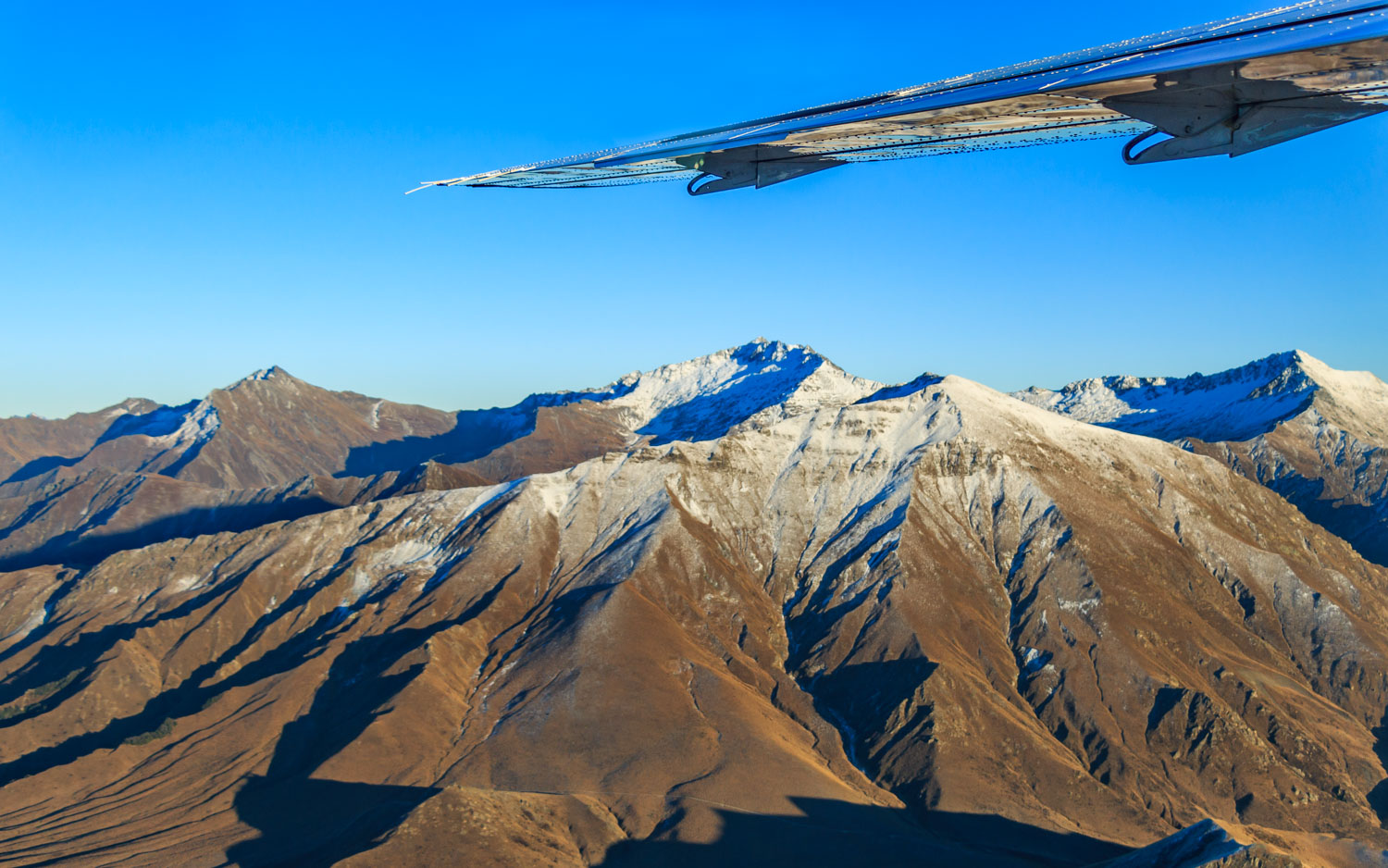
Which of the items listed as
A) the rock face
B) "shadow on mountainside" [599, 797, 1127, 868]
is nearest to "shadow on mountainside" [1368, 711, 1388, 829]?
the rock face

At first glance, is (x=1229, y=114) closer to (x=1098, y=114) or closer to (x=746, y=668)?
(x=1098, y=114)

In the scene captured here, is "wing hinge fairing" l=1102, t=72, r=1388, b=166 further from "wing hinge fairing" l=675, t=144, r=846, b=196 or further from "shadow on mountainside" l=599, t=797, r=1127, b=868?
"shadow on mountainside" l=599, t=797, r=1127, b=868

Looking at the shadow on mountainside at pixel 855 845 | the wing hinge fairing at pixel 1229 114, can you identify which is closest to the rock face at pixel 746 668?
the shadow on mountainside at pixel 855 845

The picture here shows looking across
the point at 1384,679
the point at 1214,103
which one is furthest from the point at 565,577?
the point at 1214,103

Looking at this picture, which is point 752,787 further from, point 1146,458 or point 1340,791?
point 1146,458

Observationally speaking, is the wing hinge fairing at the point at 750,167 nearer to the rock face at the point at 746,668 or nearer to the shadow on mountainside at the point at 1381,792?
the rock face at the point at 746,668

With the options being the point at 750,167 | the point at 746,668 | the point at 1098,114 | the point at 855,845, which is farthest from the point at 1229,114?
the point at 746,668
